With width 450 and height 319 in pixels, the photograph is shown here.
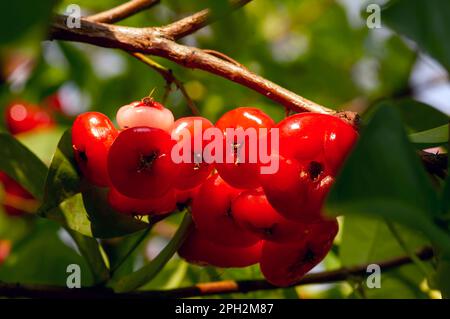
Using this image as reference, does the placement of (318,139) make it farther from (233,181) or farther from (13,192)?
(13,192)

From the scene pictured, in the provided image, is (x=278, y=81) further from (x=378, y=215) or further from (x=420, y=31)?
(x=378, y=215)

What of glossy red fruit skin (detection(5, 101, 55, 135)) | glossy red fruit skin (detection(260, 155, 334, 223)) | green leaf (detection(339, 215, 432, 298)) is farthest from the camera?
glossy red fruit skin (detection(5, 101, 55, 135))

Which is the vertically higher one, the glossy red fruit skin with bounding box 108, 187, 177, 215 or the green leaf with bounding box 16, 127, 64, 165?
the glossy red fruit skin with bounding box 108, 187, 177, 215

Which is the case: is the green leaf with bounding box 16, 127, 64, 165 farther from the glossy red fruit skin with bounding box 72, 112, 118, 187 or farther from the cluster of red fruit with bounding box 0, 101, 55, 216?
the glossy red fruit skin with bounding box 72, 112, 118, 187

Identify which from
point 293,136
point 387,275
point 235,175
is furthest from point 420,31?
point 387,275

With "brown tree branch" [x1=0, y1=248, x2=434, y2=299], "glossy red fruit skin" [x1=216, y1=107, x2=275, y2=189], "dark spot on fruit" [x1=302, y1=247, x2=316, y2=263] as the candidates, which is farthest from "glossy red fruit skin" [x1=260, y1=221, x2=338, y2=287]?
"brown tree branch" [x1=0, y1=248, x2=434, y2=299]

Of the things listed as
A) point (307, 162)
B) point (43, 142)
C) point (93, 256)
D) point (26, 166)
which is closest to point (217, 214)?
point (307, 162)
